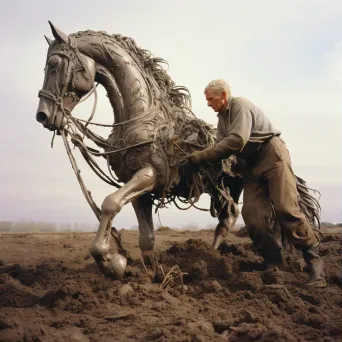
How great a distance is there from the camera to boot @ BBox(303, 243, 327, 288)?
433cm

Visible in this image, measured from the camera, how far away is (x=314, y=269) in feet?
14.6

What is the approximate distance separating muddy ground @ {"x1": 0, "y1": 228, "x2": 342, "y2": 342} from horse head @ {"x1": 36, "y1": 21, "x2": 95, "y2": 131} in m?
1.57

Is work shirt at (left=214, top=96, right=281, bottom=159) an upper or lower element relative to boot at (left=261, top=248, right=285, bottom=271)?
upper

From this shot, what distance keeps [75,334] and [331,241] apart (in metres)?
6.04

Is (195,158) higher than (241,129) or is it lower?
lower

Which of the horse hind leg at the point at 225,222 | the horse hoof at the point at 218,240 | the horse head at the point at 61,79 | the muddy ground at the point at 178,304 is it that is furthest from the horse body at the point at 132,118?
the horse hoof at the point at 218,240

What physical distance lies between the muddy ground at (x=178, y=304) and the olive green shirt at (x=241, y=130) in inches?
46.1

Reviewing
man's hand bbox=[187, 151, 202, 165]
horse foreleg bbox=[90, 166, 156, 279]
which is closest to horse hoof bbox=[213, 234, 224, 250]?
man's hand bbox=[187, 151, 202, 165]

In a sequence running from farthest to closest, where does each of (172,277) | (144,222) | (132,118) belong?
(144,222) < (132,118) < (172,277)

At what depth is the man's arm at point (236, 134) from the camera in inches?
173

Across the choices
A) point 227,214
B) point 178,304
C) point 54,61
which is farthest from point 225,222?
point 54,61

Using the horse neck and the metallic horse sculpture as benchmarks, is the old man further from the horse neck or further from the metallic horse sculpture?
the horse neck

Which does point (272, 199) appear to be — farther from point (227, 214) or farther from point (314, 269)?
point (227, 214)

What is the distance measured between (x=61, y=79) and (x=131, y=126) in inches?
32.2
